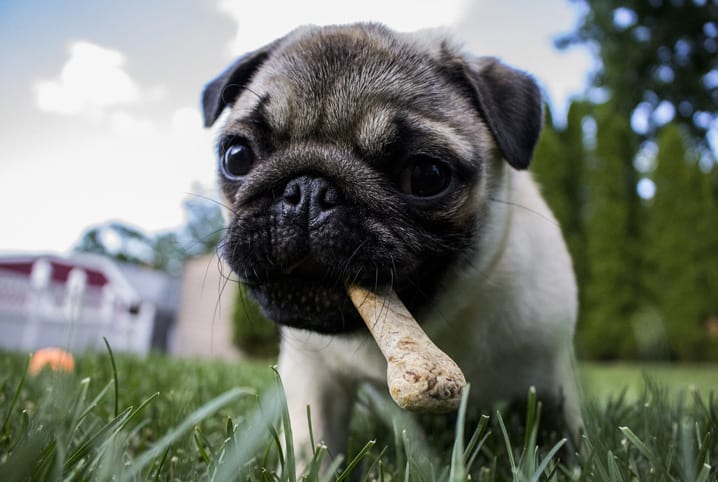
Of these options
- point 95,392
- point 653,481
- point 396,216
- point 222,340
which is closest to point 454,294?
point 396,216

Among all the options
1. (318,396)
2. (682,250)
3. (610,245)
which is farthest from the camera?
(610,245)

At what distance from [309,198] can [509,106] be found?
1012 millimetres

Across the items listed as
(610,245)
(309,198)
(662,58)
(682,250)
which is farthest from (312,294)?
(662,58)

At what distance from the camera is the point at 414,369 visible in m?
1.20

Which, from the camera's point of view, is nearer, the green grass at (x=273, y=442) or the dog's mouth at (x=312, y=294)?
the green grass at (x=273, y=442)

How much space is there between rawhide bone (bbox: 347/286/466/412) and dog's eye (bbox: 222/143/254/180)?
2.69ft

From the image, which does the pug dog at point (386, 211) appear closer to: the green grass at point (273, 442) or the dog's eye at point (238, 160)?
the dog's eye at point (238, 160)

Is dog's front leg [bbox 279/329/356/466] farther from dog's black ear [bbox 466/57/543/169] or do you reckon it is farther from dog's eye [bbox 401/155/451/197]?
dog's black ear [bbox 466/57/543/169]

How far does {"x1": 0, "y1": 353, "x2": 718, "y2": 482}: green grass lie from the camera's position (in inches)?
46.4

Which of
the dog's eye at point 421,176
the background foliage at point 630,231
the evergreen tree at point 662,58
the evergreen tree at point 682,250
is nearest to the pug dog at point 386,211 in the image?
the dog's eye at point 421,176

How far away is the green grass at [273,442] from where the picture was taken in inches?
46.4

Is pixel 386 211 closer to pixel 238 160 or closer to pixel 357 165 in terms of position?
pixel 357 165

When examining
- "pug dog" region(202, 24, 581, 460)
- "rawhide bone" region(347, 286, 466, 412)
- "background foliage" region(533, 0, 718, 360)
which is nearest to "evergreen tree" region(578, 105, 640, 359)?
"background foliage" region(533, 0, 718, 360)

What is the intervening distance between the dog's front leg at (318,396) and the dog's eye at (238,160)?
2.22ft
